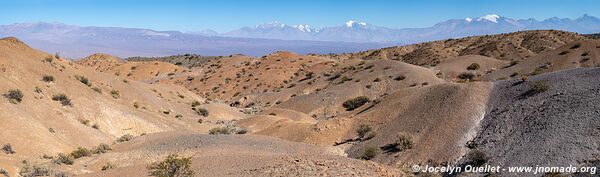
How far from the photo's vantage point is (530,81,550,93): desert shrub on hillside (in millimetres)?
28266

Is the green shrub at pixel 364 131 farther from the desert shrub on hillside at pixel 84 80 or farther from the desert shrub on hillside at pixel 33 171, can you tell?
the desert shrub on hillside at pixel 84 80

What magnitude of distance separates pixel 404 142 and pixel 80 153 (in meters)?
15.7

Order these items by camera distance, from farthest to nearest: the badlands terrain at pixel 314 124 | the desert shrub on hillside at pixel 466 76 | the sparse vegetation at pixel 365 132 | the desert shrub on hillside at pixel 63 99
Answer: the desert shrub on hillside at pixel 466 76
the desert shrub on hillside at pixel 63 99
the sparse vegetation at pixel 365 132
the badlands terrain at pixel 314 124

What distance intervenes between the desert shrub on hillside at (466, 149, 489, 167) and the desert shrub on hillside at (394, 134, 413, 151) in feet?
11.6

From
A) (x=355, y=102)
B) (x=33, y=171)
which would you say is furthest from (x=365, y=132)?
(x=33, y=171)

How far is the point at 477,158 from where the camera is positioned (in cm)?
2208

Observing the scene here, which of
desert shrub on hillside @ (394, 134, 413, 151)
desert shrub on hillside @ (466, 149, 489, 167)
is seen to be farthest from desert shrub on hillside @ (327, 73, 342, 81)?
desert shrub on hillside @ (466, 149, 489, 167)

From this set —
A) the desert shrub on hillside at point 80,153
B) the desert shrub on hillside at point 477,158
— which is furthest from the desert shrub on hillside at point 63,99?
the desert shrub on hillside at point 477,158

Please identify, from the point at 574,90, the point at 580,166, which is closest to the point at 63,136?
the point at 580,166

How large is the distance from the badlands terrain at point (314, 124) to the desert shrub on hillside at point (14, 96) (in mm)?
75

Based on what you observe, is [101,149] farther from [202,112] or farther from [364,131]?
[202,112]

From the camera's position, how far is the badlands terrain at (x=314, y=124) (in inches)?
803

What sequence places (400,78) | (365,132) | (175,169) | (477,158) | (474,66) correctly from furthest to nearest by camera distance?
(474,66)
(400,78)
(365,132)
(477,158)
(175,169)

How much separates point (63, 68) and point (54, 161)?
72.4ft
